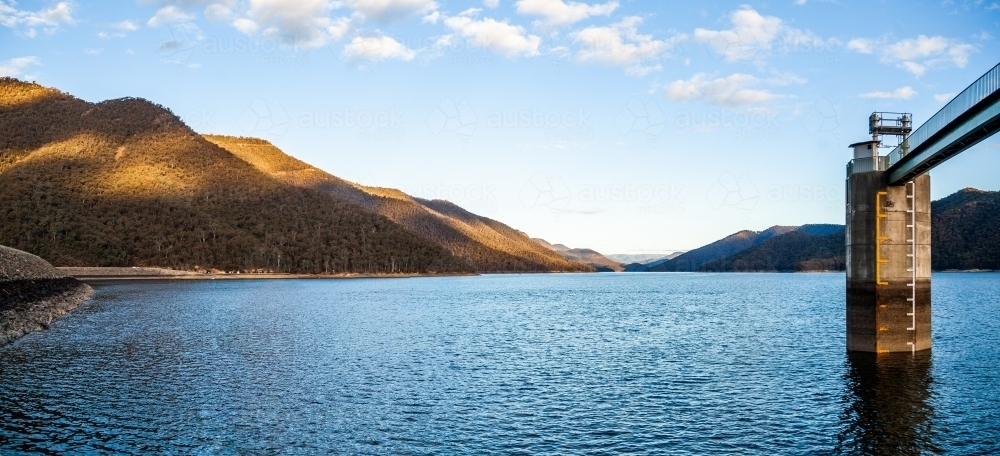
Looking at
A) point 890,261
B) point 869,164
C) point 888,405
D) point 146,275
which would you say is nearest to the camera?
point 888,405

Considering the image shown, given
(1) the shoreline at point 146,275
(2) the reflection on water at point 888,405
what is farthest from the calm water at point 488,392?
(1) the shoreline at point 146,275

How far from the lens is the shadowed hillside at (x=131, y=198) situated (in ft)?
438

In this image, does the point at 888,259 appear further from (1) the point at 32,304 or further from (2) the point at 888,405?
(1) the point at 32,304

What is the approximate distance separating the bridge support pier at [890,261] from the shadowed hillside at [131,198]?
131m

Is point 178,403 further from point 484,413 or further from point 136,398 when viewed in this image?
point 484,413

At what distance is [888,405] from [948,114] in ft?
33.5

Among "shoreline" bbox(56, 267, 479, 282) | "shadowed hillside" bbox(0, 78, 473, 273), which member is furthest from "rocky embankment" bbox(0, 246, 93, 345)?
"shadowed hillside" bbox(0, 78, 473, 273)

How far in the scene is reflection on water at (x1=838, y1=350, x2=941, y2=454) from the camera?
1784 cm

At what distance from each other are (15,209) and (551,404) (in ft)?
469

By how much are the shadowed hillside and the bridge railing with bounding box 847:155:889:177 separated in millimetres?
130795

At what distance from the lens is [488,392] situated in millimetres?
25078

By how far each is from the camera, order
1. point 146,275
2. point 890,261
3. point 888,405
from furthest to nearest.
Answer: point 146,275, point 890,261, point 888,405

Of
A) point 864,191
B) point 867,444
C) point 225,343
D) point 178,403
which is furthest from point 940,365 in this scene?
point 225,343

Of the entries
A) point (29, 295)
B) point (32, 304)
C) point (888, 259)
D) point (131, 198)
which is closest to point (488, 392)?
point (888, 259)
